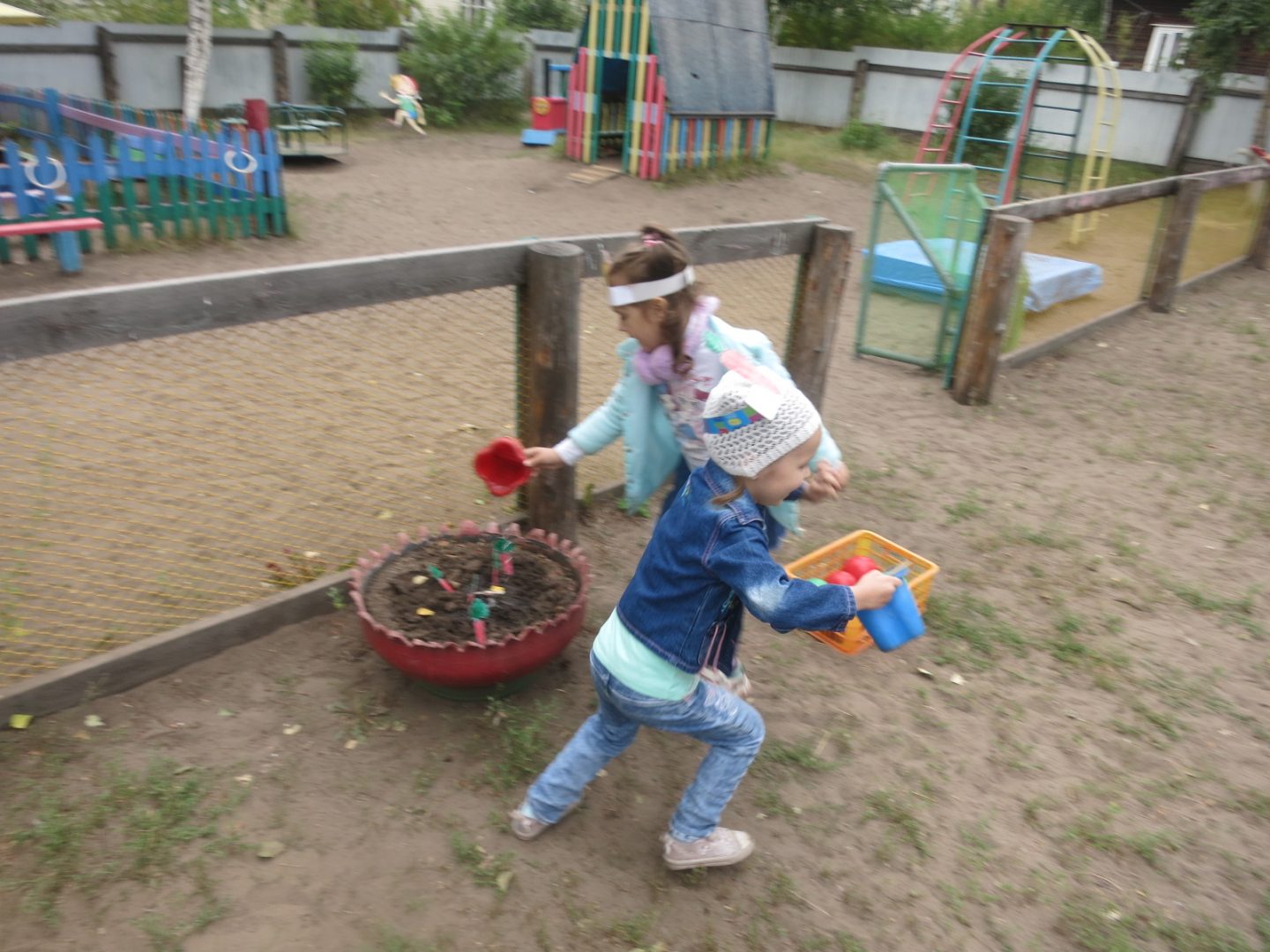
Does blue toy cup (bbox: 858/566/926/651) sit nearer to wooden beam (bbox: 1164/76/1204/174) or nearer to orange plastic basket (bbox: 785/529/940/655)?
orange plastic basket (bbox: 785/529/940/655)

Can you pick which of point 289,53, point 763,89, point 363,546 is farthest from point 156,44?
point 363,546

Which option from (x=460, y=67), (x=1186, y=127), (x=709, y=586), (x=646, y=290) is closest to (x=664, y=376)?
(x=646, y=290)

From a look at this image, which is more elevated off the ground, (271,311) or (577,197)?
(271,311)

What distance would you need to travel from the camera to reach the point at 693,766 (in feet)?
9.41

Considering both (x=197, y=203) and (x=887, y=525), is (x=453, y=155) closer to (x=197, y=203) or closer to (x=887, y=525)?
(x=197, y=203)

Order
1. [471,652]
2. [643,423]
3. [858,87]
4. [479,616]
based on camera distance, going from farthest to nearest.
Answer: [858,87], [643,423], [479,616], [471,652]

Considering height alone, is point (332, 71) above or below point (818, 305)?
above

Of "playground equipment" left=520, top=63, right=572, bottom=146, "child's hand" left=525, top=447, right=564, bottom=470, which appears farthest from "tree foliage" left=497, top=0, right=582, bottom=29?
"child's hand" left=525, top=447, right=564, bottom=470

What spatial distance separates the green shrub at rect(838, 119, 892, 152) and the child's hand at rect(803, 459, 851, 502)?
647 inches

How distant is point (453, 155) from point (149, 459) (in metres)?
11.6

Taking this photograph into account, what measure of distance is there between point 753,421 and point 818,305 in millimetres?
2875

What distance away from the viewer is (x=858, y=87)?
19.7m

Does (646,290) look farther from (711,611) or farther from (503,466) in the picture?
(711,611)

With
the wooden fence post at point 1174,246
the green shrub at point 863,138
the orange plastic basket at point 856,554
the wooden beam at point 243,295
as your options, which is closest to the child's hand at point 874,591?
the orange plastic basket at point 856,554
